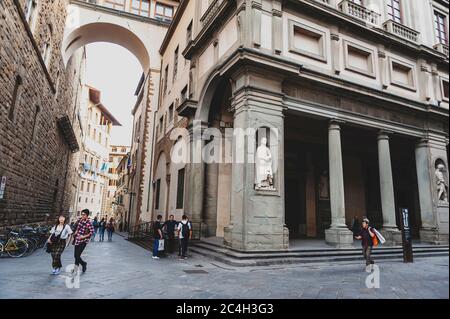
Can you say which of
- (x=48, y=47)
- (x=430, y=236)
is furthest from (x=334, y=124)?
(x=48, y=47)

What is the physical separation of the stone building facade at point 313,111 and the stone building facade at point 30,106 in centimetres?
678

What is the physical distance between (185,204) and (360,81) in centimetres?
986

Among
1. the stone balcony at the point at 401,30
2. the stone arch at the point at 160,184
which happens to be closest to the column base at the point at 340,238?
the stone balcony at the point at 401,30

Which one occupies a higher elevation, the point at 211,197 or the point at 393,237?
the point at 211,197

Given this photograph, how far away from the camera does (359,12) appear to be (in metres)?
14.2

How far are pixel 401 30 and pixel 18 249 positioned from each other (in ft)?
63.9

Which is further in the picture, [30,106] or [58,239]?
[30,106]

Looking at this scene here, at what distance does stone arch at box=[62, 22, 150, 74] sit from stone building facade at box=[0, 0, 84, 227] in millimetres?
2292

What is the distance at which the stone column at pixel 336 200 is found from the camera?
11315 millimetres

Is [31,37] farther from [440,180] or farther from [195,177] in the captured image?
[440,180]

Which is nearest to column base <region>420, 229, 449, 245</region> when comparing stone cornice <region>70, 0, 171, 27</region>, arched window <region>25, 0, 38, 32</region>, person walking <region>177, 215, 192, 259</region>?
person walking <region>177, 215, 192, 259</region>

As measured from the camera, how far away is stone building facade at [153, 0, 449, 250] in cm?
1063
